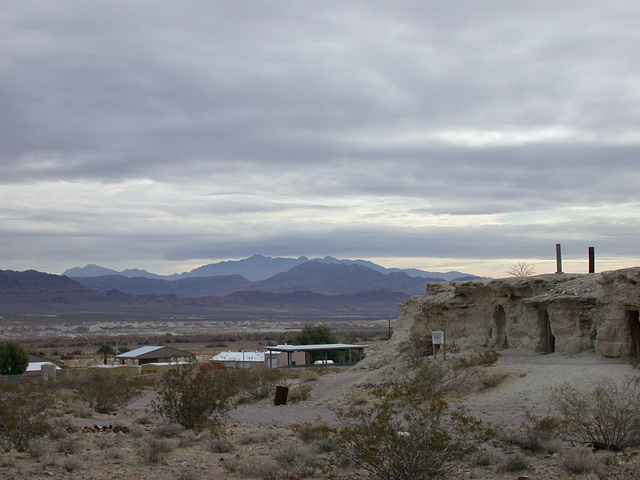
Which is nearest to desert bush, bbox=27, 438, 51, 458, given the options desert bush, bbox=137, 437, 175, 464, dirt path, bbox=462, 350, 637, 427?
desert bush, bbox=137, 437, 175, 464

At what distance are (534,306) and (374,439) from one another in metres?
19.8

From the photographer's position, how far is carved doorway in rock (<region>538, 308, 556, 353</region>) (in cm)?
2802

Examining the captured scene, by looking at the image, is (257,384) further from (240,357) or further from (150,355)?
(150,355)

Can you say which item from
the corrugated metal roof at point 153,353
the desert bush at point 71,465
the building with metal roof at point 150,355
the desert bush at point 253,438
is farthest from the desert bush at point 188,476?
the corrugated metal roof at point 153,353

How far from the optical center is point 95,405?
26.4 metres

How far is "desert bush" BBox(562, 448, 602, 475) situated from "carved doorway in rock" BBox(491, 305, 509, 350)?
62.7 ft

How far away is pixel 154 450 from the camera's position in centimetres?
1318

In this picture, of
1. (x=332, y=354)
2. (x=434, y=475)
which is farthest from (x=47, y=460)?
(x=332, y=354)

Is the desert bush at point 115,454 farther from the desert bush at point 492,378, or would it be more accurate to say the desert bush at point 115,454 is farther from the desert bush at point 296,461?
the desert bush at point 492,378

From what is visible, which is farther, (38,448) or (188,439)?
(188,439)

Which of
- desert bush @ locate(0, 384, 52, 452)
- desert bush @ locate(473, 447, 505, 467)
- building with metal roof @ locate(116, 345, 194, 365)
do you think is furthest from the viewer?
building with metal roof @ locate(116, 345, 194, 365)

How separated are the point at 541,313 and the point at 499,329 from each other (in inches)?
130

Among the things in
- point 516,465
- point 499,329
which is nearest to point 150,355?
point 499,329

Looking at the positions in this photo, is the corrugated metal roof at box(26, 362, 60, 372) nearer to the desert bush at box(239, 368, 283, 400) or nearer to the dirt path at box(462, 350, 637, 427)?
the desert bush at box(239, 368, 283, 400)
